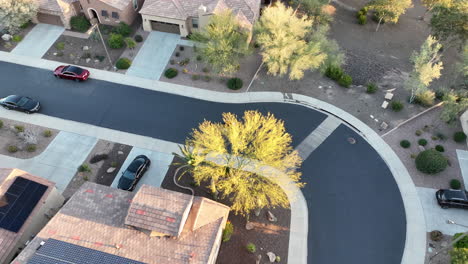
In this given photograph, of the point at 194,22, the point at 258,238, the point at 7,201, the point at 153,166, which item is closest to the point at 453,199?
the point at 258,238

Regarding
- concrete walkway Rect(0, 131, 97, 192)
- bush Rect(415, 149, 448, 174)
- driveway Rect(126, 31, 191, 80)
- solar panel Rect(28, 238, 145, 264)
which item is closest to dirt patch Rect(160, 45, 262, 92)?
driveway Rect(126, 31, 191, 80)

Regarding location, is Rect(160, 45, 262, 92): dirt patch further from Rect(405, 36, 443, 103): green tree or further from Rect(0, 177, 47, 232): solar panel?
Rect(0, 177, 47, 232): solar panel

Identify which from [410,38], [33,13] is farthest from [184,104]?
[410,38]

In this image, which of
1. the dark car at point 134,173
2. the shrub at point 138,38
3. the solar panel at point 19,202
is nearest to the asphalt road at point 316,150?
the dark car at point 134,173

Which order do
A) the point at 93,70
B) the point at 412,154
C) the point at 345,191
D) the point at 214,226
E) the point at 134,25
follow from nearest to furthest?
1. the point at 214,226
2. the point at 345,191
3. the point at 412,154
4. the point at 93,70
5. the point at 134,25

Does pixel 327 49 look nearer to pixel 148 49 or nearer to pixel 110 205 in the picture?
pixel 148 49

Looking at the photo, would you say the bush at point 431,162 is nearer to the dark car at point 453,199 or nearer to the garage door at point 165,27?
the dark car at point 453,199
